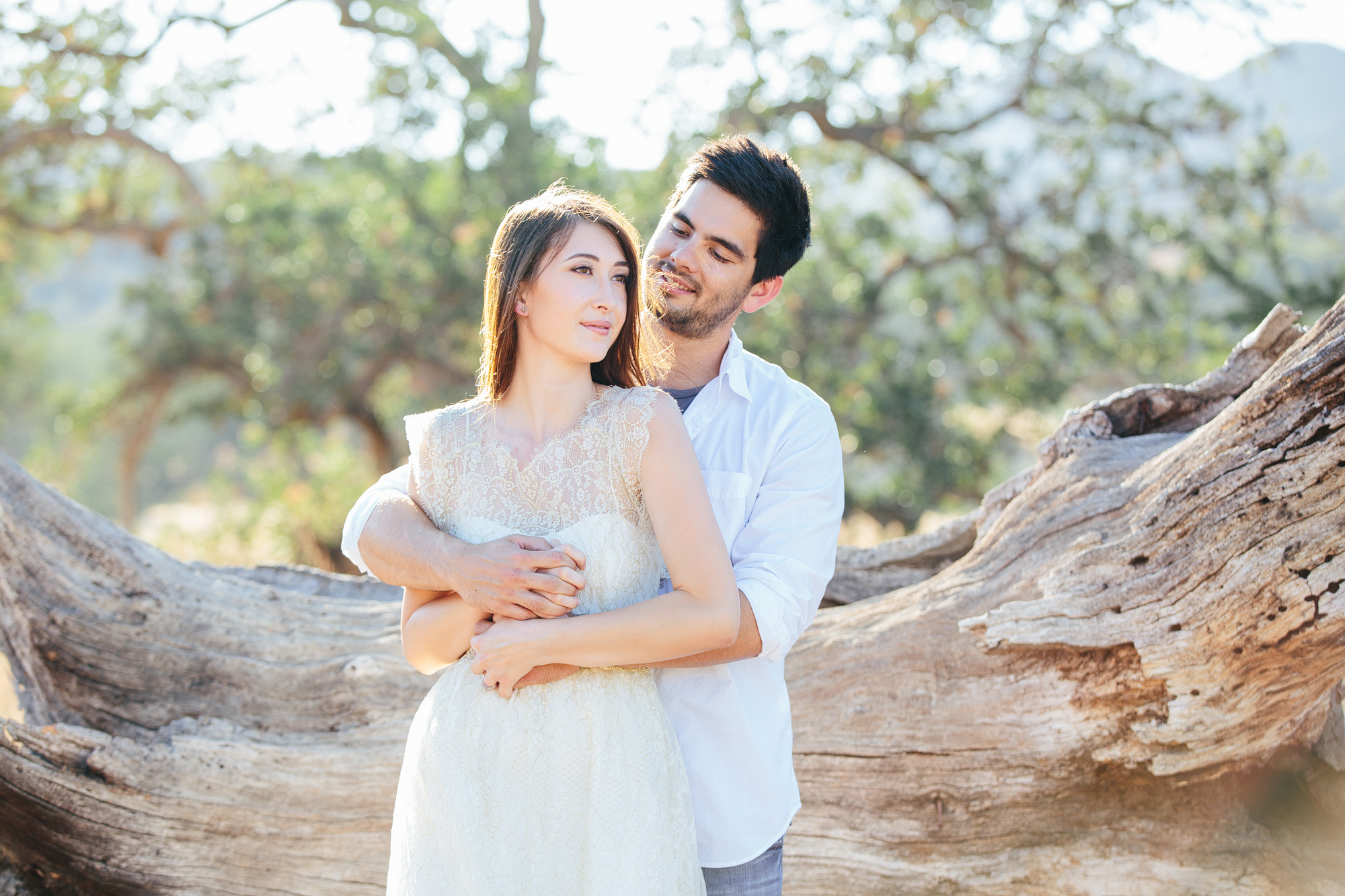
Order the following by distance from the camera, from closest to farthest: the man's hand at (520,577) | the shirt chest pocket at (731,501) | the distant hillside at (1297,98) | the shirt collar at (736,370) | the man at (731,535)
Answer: the man's hand at (520,577) < the man at (731,535) < the shirt chest pocket at (731,501) < the shirt collar at (736,370) < the distant hillside at (1297,98)

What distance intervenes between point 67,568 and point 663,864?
279 centimetres

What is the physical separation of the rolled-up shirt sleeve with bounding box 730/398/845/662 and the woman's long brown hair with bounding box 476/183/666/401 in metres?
0.40

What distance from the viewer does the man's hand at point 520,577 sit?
190 centimetres

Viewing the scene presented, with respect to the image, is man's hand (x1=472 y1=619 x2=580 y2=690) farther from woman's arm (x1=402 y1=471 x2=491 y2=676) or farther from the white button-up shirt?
the white button-up shirt

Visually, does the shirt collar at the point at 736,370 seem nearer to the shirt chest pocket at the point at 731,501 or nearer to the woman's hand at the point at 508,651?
the shirt chest pocket at the point at 731,501

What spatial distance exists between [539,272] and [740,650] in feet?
3.04

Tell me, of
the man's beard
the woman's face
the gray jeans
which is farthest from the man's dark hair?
the gray jeans

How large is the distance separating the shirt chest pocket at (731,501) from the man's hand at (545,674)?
0.52 m

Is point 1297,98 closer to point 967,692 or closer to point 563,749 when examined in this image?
point 967,692

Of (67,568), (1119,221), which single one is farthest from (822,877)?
(1119,221)

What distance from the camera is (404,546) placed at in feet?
6.86

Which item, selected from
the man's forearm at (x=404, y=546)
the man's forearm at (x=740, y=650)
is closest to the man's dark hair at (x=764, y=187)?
the man's forearm at (x=740, y=650)

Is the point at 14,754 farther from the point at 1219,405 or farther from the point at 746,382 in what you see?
the point at 1219,405

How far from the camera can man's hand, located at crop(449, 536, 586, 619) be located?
1.90 meters
